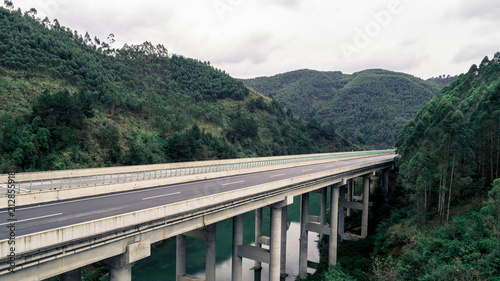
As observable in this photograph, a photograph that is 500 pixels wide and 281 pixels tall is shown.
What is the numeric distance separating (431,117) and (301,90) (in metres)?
174

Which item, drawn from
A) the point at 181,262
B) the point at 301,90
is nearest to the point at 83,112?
the point at 181,262

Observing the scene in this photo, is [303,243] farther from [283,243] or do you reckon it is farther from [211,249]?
[211,249]

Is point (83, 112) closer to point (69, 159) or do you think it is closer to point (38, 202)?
point (69, 159)

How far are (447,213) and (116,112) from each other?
53.0 m

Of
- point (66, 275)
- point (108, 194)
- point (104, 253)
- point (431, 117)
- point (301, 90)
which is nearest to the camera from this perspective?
point (104, 253)

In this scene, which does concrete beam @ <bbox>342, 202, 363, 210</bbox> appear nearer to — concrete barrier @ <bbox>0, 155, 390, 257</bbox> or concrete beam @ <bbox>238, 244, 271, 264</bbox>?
concrete beam @ <bbox>238, 244, 271, 264</bbox>

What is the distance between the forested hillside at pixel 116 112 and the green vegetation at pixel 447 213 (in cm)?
3264

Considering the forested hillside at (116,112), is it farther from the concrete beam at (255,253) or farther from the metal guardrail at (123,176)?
the concrete beam at (255,253)

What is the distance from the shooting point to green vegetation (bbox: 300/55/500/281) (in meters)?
17.5

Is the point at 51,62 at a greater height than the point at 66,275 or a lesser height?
greater

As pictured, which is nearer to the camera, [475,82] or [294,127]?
[475,82]

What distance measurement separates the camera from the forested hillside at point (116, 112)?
123ft

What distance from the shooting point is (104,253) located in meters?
10.9

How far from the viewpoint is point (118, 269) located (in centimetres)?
1176
